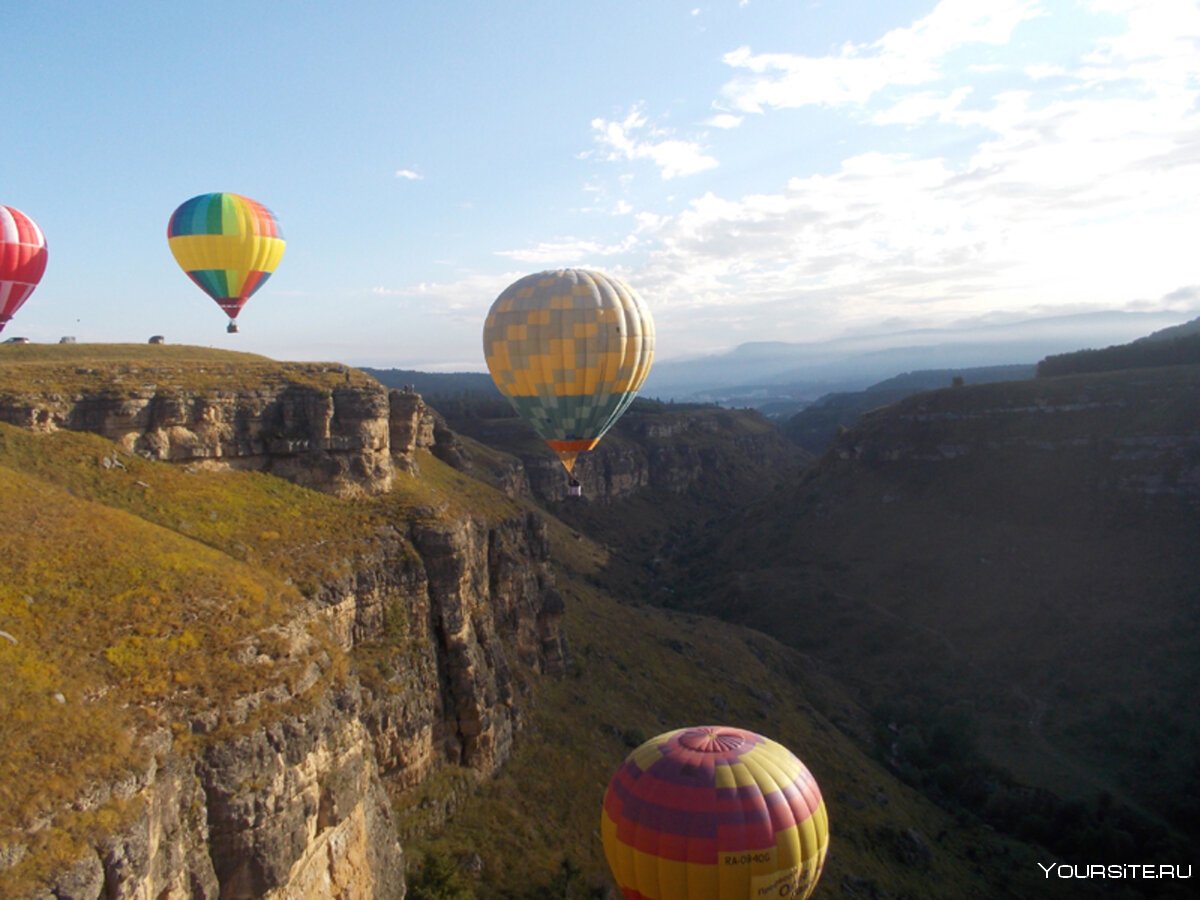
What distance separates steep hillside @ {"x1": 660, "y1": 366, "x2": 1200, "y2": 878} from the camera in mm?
45719

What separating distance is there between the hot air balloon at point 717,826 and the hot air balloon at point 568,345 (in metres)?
15.0

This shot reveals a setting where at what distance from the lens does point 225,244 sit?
38.7 m

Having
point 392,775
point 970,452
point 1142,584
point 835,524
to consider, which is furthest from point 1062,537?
point 392,775

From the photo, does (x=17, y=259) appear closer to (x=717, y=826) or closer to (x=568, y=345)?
(x=568, y=345)

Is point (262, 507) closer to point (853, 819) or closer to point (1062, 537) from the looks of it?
point (853, 819)

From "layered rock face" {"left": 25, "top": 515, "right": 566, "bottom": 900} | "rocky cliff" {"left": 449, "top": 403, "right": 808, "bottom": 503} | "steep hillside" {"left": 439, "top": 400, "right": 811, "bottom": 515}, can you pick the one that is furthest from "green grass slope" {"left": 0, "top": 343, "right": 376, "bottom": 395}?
"steep hillside" {"left": 439, "top": 400, "right": 811, "bottom": 515}

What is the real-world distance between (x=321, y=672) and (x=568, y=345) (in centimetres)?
1429

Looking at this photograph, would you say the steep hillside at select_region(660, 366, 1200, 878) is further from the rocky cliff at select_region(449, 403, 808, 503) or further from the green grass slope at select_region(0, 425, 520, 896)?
the green grass slope at select_region(0, 425, 520, 896)

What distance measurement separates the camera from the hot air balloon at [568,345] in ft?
102

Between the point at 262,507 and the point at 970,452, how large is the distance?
6618cm

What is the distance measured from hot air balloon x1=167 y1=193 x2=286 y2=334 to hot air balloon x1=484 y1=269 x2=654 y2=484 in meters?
14.5

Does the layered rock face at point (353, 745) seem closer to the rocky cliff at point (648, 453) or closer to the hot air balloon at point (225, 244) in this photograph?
the hot air balloon at point (225, 244)

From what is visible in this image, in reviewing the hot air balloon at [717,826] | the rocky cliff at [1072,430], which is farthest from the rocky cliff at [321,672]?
the rocky cliff at [1072,430]

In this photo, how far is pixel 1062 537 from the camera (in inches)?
2648
